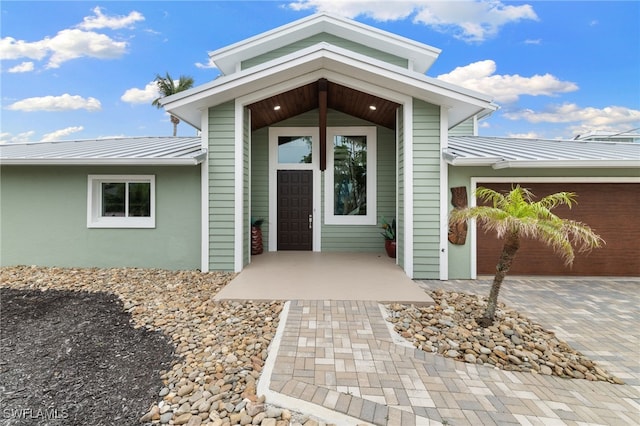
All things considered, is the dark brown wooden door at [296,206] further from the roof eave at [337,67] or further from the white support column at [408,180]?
the white support column at [408,180]

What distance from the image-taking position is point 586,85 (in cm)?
1627

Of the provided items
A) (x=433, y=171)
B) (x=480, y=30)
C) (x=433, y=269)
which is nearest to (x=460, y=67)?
(x=480, y=30)

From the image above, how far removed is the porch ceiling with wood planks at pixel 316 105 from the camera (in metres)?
6.44

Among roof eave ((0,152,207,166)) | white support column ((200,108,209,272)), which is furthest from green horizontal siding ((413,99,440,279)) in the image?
roof eave ((0,152,207,166))

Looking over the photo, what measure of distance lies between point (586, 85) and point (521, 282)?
17460mm

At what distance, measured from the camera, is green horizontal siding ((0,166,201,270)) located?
20.5 ft

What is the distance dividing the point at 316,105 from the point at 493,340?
21.8 feet

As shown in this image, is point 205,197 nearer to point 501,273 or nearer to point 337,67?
point 337,67

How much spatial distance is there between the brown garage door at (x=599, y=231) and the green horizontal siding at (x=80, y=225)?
20.7 feet

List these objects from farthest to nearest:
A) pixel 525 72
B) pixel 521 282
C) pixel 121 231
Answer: pixel 525 72, pixel 121 231, pixel 521 282

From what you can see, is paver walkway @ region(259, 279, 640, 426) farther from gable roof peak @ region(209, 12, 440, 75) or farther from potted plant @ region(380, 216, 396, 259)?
gable roof peak @ region(209, 12, 440, 75)

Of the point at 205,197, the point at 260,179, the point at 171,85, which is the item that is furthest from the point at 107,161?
the point at 171,85

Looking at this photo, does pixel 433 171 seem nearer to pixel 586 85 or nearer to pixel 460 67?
pixel 460 67

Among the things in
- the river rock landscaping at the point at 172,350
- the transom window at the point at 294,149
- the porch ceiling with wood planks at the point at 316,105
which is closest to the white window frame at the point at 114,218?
the river rock landscaping at the point at 172,350
